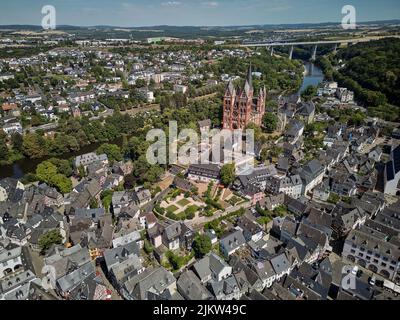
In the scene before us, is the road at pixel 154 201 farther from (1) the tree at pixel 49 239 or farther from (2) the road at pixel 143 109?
(2) the road at pixel 143 109

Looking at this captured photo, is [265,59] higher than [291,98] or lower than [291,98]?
higher

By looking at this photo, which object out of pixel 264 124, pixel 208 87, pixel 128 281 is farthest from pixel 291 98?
pixel 128 281

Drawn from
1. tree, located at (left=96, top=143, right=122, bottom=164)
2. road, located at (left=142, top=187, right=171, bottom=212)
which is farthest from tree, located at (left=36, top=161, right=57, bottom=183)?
road, located at (left=142, top=187, right=171, bottom=212)

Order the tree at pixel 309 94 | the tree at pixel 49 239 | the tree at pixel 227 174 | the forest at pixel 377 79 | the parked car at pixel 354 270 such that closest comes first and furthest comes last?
the parked car at pixel 354 270, the tree at pixel 49 239, the tree at pixel 227 174, the forest at pixel 377 79, the tree at pixel 309 94

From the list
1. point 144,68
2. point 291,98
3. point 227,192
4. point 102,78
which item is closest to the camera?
point 227,192

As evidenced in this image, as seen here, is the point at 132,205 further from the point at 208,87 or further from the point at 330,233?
the point at 208,87

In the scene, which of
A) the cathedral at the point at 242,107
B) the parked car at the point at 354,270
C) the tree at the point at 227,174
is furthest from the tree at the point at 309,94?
the parked car at the point at 354,270

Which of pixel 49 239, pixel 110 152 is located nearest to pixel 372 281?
pixel 49 239
